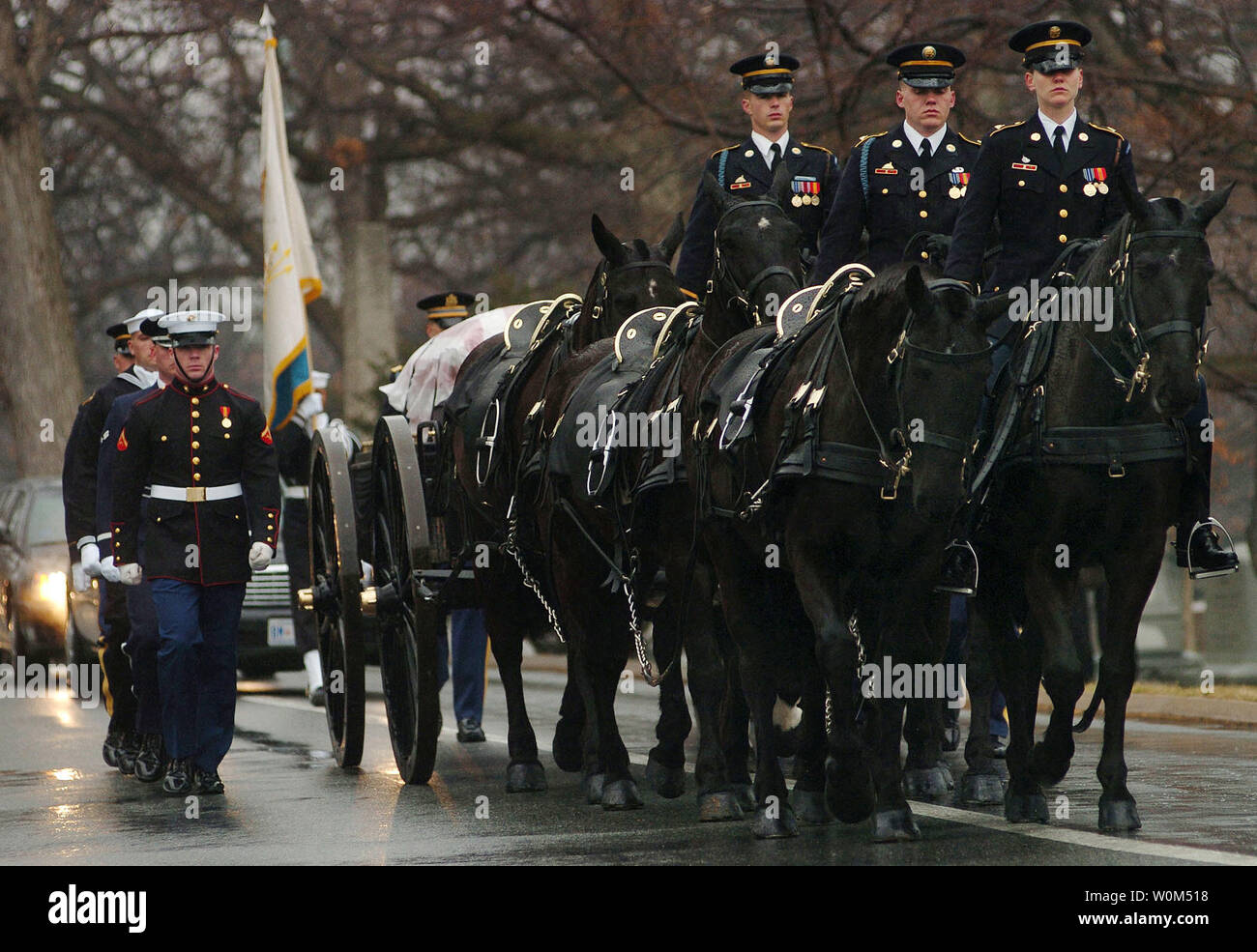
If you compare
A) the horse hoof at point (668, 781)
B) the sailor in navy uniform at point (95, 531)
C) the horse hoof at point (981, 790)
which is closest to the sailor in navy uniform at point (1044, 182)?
the horse hoof at point (981, 790)

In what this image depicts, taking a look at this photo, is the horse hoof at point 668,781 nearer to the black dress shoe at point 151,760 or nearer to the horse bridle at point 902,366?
the horse bridle at point 902,366

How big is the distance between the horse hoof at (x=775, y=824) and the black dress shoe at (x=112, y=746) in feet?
16.1

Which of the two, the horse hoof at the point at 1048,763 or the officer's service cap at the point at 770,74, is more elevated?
the officer's service cap at the point at 770,74

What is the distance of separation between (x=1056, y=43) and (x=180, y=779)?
16.3 feet

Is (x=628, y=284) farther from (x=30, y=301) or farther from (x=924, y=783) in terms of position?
(x=30, y=301)

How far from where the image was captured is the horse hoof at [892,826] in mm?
7441

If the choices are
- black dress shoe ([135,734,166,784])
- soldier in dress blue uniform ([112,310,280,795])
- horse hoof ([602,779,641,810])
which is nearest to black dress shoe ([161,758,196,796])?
soldier in dress blue uniform ([112,310,280,795])

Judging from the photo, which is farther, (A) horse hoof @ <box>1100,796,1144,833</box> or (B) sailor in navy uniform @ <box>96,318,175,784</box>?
(B) sailor in navy uniform @ <box>96,318,175,784</box>

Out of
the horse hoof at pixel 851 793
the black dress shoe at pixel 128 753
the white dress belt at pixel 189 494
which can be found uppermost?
the white dress belt at pixel 189 494

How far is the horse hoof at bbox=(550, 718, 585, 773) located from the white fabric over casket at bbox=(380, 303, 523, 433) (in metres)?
1.97

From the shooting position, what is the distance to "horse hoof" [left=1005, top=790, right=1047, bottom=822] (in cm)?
799

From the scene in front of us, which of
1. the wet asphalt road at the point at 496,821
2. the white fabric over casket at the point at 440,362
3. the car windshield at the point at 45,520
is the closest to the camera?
the wet asphalt road at the point at 496,821

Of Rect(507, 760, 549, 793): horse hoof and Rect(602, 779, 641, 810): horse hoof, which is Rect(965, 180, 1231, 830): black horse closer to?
Rect(602, 779, 641, 810): horse hoof

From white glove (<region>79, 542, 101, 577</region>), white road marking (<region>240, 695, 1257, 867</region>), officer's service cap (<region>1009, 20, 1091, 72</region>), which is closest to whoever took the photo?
white road marking (<region>240, 695, 1257, 867</region>)
